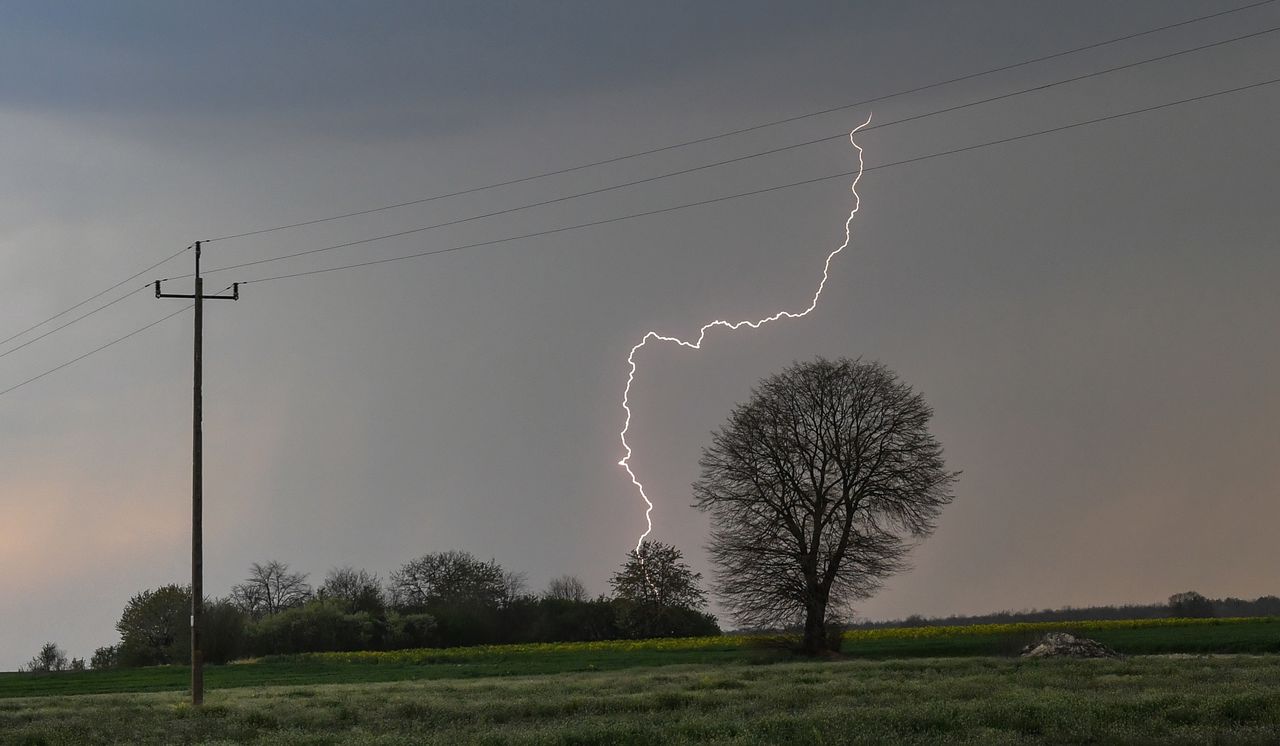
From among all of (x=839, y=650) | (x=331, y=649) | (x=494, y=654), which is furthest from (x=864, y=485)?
(x=331, y=649)

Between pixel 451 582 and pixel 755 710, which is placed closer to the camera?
pixel 755 710

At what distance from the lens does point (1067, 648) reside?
42.9 meters

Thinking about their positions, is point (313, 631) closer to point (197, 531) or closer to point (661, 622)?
point (661, 622)

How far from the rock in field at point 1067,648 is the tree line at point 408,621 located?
48945mm

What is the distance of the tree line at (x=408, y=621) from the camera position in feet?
283

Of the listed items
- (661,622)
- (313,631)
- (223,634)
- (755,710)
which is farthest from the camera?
(661,622)

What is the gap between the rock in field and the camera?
42156mm

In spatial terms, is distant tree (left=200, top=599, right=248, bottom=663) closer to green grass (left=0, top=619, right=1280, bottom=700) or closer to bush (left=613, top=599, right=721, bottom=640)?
green grass (left=0, top=619, right=1280, bottom=700)

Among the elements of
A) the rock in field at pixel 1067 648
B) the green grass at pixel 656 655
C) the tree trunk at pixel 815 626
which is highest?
the tree trunk at pixel 815 626

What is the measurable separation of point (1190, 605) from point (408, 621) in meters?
56.8

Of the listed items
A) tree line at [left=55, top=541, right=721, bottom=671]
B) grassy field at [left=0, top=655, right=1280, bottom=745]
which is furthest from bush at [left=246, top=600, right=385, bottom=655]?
grassy field at [left=0, top=655, right=1280, bottom=745]

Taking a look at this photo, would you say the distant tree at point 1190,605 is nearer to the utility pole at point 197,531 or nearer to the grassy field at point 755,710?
the grassy field at point 755,710

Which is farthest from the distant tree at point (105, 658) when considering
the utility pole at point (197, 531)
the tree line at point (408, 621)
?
the utility pole at point (197, 531)

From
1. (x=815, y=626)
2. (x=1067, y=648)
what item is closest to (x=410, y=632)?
(x=815, y=626)
